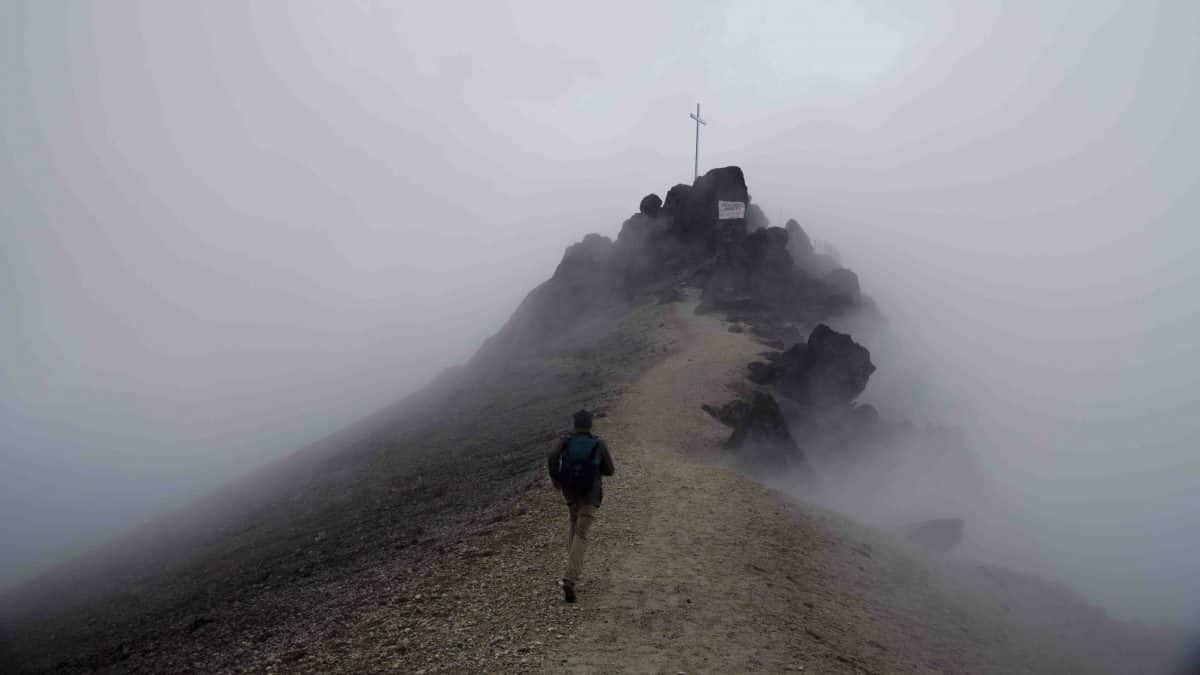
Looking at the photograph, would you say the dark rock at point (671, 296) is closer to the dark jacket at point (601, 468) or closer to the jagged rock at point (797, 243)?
the jagged rock at point (797, 243)

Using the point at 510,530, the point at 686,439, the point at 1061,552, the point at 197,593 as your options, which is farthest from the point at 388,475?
the point at 1061,552

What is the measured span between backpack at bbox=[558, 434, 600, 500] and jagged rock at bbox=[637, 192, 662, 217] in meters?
66.4

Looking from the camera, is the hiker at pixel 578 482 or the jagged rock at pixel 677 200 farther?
the jagged rock at pixel 677 200

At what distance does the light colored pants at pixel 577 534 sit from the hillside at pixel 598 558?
0.64m

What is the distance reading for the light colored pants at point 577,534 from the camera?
1390 centimetres

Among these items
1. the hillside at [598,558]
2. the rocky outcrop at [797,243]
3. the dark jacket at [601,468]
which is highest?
the rocky outcrop at [797,243]

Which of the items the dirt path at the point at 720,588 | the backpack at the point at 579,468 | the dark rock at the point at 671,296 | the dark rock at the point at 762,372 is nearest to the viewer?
the dirt path at the point at 720,588

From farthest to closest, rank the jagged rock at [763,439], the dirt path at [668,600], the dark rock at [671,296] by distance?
1. the dark rock at [671,296]
2. the jagged rock at [763,439]
3. the dirt path at [668,600]

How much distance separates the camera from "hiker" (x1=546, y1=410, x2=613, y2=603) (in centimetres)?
1384

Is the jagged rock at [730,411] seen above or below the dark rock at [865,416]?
above

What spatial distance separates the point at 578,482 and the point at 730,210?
2270 inches

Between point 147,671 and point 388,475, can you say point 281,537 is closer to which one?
point 388,475

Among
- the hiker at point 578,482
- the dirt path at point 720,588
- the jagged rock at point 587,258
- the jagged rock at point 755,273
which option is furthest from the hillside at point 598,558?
the jagged rock at point 587,258

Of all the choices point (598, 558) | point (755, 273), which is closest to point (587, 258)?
point (755, 273)
